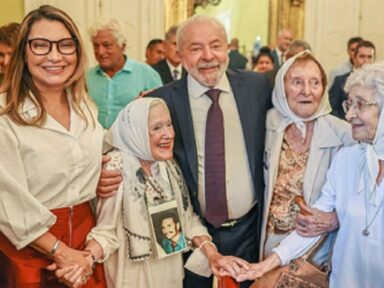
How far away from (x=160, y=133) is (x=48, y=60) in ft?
1.76

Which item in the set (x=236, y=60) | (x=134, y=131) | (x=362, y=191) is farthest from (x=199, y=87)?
(x=236, y=60)

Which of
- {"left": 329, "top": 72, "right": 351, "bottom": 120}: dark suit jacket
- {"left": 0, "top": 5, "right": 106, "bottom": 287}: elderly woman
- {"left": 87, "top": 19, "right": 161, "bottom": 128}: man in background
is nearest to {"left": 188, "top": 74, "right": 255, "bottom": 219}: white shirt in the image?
{"left": 0, "top": 5, "right": 106, "bottom": 287}: elderly woman

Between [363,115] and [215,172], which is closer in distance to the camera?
[363,115]

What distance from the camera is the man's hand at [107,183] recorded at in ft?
7.02

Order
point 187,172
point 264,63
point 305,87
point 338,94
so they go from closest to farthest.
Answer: point 305,87 < point 187,172 < point 338,94 < point 264,63

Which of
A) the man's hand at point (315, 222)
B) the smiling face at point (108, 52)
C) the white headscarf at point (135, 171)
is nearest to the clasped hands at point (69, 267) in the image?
the white headscarf at point (135, 171)

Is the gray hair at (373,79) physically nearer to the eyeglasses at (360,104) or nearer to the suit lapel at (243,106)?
the eyeglasses at (360,104)

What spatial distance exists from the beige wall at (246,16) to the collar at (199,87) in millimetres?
9384

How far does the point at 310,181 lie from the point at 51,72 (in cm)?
118

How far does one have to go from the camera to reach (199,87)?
2605mm

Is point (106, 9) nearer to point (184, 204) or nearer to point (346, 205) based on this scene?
point (184, 204)

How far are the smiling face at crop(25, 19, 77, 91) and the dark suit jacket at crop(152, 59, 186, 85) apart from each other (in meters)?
3.47

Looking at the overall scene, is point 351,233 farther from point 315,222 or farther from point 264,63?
point 264,63

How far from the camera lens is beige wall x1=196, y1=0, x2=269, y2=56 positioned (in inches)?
488
